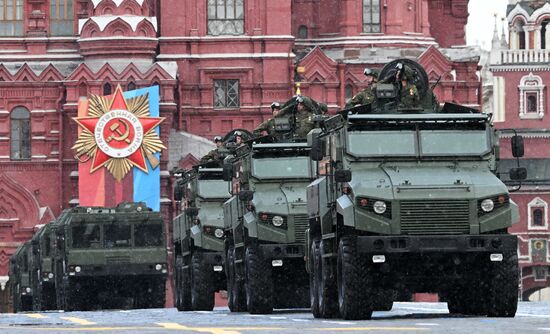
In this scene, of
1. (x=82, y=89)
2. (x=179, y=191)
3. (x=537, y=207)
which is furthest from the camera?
(x=537, y=207)

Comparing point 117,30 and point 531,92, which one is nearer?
point 117,30

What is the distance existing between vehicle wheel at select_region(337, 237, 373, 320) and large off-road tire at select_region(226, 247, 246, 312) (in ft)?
29.8

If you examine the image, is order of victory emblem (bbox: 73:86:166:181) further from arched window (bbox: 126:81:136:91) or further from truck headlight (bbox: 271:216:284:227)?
truck headlight (bbox: 271:216:284:227)

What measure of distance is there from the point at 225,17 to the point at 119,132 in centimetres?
671

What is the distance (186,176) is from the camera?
45.5 m

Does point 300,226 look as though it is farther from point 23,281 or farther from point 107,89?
point 107,89

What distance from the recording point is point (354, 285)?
2700 centimetres

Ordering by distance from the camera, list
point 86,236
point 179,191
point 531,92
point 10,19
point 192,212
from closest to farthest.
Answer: point 192,212
point 179,191
point 86,236
point 10,19
point 531,92

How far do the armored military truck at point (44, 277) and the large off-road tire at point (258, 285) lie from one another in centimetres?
2115

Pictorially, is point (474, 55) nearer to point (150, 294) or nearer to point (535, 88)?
point (150, 294)

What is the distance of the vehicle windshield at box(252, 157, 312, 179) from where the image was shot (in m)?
34.7

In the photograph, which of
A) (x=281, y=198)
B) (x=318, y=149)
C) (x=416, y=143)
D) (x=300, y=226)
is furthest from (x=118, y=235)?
(x=416, y=143)

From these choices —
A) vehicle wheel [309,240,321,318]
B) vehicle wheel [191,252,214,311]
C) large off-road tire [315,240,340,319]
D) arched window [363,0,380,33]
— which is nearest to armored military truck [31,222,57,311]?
vehicle wheel [191,252,214,311]

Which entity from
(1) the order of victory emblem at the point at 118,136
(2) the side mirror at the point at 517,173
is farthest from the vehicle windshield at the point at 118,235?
(1) the order of victory emblem at the point at 118,136
